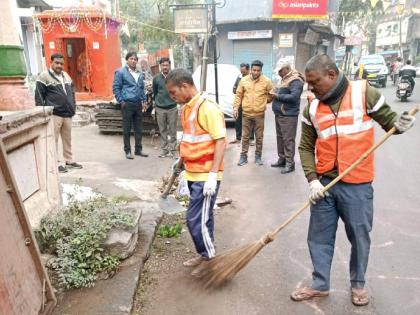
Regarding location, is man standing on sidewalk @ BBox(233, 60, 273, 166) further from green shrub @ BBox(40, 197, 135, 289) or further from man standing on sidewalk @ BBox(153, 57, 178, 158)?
green shrub @ BBox(40, 197, 135, 289)

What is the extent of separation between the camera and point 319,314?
9.30 feet

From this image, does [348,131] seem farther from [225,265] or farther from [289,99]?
[289,99]

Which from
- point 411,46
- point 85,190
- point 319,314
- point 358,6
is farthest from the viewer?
point 411,46

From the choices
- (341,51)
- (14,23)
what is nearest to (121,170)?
(14,23)

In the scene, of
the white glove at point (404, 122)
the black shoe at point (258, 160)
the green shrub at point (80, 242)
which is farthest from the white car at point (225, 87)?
the white glove at point (404, 122)

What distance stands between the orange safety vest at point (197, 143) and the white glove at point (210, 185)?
9 centimetres

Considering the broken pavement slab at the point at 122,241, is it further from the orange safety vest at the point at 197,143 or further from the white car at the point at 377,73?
the white car at the point at 377,73

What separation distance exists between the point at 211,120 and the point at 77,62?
36.8ft

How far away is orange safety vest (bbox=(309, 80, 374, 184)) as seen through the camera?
8.43ft

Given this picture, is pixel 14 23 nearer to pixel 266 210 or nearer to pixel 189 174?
pixel 189 174

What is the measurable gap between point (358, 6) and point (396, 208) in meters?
25.0

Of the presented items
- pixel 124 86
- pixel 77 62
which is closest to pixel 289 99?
pixel 124 86

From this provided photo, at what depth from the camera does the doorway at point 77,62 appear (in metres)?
12.4

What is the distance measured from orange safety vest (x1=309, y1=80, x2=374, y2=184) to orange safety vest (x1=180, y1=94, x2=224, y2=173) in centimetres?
82
